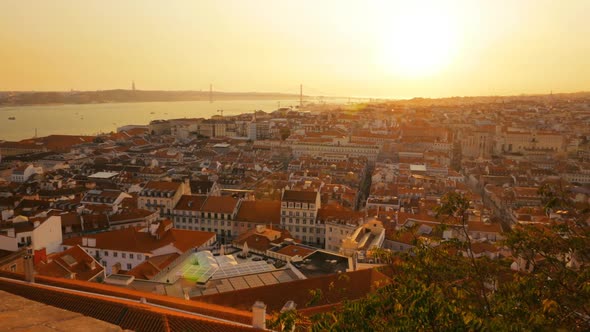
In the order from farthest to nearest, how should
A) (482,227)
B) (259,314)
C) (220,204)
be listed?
(220,204) < (482,227) < (259,314)

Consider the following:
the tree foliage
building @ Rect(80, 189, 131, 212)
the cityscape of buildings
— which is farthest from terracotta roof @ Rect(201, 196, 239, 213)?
the tree foliage

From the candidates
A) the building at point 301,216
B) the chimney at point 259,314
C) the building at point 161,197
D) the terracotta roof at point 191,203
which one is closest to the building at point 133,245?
the building at point 301,216

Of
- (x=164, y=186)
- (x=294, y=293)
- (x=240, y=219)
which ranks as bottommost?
(x=240, y=219)

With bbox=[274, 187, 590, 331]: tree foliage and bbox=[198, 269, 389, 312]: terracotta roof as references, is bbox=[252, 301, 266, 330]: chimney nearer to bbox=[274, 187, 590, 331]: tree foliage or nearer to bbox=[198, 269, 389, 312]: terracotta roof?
bbox=[274, 187, 590, 331]: tree foliage

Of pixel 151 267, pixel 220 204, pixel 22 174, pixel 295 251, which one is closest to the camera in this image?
pixel 151 267

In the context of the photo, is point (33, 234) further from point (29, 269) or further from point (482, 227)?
point (482, 227)

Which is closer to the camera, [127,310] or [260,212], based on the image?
[127,310]

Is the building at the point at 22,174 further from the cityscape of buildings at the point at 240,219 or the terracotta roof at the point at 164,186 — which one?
the terracotta roof at the point at 164,186

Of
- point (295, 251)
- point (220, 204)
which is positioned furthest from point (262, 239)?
point (220, 204)
